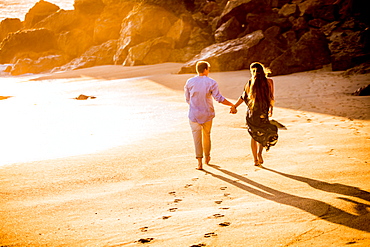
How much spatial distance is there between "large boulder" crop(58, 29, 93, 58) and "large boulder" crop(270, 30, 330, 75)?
1803 cm

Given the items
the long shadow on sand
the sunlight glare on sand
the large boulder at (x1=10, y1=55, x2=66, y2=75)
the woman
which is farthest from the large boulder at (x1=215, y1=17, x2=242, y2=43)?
the long shadow on sand

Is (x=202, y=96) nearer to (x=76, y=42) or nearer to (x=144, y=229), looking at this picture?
(x=144, y=229)

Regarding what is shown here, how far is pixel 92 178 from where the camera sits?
4469 millimetres

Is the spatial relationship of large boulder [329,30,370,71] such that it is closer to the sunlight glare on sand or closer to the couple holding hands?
the sunlight glare on sand

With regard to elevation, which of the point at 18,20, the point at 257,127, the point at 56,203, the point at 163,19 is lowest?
the point at 56,203

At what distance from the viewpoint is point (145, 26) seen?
23453 millimetres

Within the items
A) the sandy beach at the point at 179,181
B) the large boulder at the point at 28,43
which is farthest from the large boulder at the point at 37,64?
the sandy beach at the point at 179,181

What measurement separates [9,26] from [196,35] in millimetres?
24837

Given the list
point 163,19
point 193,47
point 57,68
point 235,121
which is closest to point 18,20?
point 57,68

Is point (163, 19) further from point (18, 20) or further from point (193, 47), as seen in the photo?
point (18, 20)

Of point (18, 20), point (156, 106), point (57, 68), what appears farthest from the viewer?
point (18, 20)

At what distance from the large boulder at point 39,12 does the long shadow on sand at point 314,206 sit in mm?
35658

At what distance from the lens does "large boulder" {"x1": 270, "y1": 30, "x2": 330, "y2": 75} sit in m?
15.1

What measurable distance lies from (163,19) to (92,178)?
2034cm
